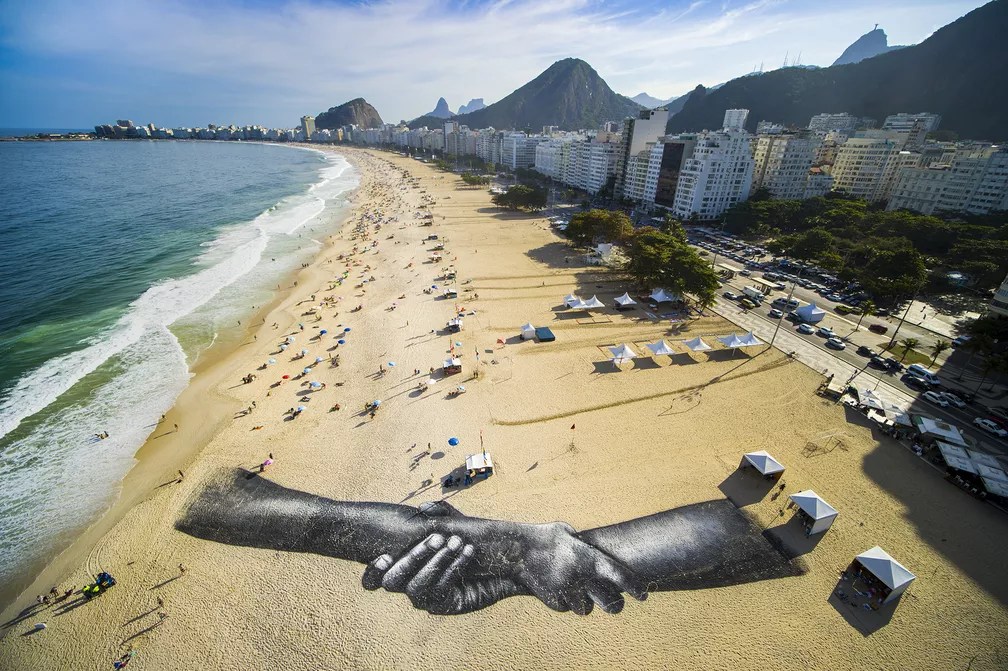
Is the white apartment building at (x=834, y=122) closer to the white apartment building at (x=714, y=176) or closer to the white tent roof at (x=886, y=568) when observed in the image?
the white apartment building at (x=714, y=176)

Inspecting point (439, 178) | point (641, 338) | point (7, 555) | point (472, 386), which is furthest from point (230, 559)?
point (439, 178)

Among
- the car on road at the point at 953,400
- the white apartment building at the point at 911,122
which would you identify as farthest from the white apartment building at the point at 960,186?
the white apartment building at the point at 911,122

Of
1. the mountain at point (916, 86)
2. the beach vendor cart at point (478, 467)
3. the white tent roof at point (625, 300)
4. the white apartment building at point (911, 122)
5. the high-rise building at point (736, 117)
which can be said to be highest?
the mountain at point (916, 86)

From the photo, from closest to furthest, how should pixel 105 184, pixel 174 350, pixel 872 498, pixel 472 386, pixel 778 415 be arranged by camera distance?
pixel 872 498 → pixel 778 415 → pixel 472 386 → pixel 174 350 → pixel 105 184

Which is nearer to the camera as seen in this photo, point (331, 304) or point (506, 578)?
point (506, 578)

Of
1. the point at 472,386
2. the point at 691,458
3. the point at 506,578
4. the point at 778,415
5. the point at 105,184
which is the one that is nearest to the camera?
the point at 506,578

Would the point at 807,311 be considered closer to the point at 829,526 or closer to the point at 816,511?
the point at 829,526

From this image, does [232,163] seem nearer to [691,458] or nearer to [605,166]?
[605,166]

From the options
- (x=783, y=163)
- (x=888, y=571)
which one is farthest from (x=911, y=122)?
(x=888, y=571)
